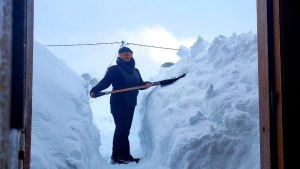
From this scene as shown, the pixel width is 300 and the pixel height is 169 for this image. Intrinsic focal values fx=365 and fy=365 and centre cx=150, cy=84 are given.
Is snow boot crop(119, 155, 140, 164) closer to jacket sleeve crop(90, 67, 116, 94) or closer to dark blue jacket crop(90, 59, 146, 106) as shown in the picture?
dark blue jacket crop(90, 59, 146, 106)

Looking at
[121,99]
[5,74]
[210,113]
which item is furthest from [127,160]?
[5,74]

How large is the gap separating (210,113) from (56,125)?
1.93 metres

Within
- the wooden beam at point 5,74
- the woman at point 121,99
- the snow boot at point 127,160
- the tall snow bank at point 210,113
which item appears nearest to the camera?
the wooden beam at point 5,74

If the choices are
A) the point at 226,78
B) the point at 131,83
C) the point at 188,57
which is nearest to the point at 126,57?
the point at 131,83

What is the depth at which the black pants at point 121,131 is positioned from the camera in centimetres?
561

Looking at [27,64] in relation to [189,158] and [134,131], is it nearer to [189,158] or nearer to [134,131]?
[189,158]

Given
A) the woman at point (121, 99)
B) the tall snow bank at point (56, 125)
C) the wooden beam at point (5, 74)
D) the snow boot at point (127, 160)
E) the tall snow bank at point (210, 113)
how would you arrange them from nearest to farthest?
the wooden beam at point (5, 74) < the tall snow bank at point (56, 125) < the tall snow bank at point (210, 113) < the snow boot at point (127, 160) < the woman at point (121, 99)

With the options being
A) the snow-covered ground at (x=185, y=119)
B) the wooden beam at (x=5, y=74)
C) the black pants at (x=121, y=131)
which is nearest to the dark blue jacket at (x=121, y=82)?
the black pants at (x=121, y=131)

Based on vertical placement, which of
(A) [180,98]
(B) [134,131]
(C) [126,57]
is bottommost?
(B) [134,131]

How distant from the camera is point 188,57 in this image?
7.64 metres

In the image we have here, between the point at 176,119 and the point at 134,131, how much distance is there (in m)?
4.17

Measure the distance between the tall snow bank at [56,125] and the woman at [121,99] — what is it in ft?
1.13

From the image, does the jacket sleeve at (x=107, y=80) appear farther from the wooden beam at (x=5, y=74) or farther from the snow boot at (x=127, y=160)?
the wooden beam at (x=5, y=74)

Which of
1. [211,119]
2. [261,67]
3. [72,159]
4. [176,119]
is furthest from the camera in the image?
[176,119]
